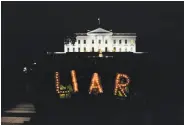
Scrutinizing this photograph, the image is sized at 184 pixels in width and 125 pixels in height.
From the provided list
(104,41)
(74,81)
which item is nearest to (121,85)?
(74,81)

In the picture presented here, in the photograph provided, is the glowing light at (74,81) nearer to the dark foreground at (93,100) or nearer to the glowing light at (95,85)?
the dark foreground at (93,100)

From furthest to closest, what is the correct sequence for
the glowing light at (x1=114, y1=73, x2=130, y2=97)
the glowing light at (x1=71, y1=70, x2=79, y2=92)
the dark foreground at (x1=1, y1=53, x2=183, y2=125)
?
the dark foreground at (x1=1, y1=53, x2=183, y2=125) → the glowing light at (x1=71, y1=70, x2=79, y2=92) → the glowing light at (x1=114, y1=73, x2=130, y2=97)

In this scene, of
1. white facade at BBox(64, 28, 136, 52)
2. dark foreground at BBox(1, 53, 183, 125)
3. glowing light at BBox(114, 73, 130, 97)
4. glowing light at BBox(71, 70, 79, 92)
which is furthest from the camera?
white facade at BBox(64, 28, 136, 52)

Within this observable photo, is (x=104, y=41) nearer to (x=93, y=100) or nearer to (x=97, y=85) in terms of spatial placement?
(x=93, y=100)

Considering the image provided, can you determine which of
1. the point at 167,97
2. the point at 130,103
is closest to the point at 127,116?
the point at 130,103

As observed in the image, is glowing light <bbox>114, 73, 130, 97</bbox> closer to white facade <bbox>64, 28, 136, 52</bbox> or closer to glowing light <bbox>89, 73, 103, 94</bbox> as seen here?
glowing light <bbox>89, 73, 103, 94</bbox>

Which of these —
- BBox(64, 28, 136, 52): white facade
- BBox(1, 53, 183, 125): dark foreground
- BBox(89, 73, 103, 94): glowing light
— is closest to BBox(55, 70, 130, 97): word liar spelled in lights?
BBox(89, 73, 103, 94): glowing light

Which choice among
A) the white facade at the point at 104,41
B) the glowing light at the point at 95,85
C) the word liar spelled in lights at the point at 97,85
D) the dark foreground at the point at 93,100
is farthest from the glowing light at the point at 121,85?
the white facade at the point at 104,41
